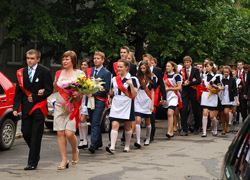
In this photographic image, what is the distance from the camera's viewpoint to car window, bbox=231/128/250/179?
7.63 feet

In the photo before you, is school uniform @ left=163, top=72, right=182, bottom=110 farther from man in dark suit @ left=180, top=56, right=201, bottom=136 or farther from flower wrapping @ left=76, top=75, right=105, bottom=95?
flower wrapping @ left=76, top=75, right=105, bottom=95

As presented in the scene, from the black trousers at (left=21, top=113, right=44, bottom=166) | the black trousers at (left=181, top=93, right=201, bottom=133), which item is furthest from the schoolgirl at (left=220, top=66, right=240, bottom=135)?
the black trousers at (left=21, top=113, right=44, bottom=166)

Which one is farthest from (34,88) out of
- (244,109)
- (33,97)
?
(244,109)

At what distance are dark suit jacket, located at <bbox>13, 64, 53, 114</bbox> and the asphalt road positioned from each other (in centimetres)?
100

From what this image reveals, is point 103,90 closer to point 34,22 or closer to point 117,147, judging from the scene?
point 117,147

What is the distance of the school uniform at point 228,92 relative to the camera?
12891 mm

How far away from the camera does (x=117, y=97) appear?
8742mm

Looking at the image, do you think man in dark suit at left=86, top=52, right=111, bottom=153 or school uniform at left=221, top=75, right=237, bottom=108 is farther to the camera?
school uniform at left=221, top=75, right=237, bottom=108

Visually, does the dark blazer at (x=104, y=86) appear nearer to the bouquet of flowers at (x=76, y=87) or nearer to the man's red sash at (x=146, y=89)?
the man's red sash at (x=146, y=89)

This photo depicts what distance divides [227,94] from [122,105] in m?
5.34

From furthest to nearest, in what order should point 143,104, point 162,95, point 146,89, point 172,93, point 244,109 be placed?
point 244,109, point 172,93, point 162,95, point 146,89, point 143,104

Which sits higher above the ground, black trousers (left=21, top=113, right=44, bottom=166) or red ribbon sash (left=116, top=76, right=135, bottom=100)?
red ribbon sash (left=116, top=76, right=135, bottom=100)

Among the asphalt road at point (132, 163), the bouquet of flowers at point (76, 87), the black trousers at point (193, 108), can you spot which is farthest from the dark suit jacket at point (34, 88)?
the black trousers at point (193, 108)

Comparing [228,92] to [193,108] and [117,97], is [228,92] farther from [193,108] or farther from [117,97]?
[117,97]
